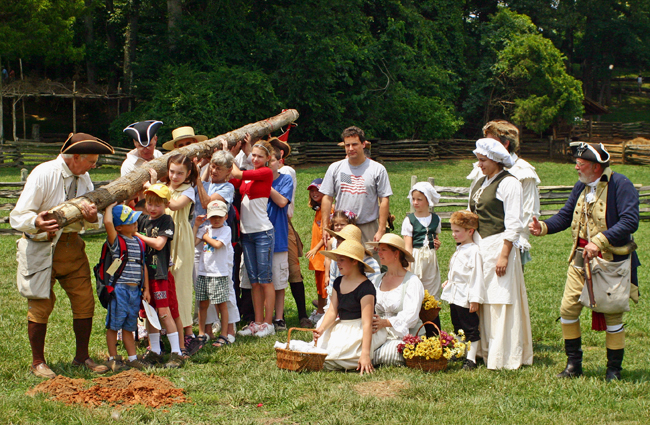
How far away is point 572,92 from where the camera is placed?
3052 centimetres

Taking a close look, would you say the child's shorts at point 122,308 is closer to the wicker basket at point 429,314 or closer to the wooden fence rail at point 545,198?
the wicker basket at point 429,314

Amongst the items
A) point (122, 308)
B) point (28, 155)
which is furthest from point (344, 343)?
point (28, 155)

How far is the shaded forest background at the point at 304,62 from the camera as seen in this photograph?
83.5ft

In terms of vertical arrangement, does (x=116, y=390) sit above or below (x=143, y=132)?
below

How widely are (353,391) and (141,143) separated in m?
3.25

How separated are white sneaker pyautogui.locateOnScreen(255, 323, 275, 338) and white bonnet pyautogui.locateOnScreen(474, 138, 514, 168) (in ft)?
9.33

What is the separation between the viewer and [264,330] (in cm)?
687

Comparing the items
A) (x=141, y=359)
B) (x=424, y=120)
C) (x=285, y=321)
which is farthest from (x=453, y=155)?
(x=141, y=359)

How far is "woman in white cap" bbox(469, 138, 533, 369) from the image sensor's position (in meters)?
5.69

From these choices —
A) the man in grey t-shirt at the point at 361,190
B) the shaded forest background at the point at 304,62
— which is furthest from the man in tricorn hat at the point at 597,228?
the shaded forest background at the point at 304,62

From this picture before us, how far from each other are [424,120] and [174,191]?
81.5ft

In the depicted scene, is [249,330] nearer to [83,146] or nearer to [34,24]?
[83,146]

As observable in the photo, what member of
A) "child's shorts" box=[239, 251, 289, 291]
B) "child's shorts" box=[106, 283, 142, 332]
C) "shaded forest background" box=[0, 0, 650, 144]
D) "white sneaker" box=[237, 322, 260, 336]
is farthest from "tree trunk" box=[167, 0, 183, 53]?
"child's shorts" box=[106, 283, 142, 332]

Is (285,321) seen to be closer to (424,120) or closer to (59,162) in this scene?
(59,162)
